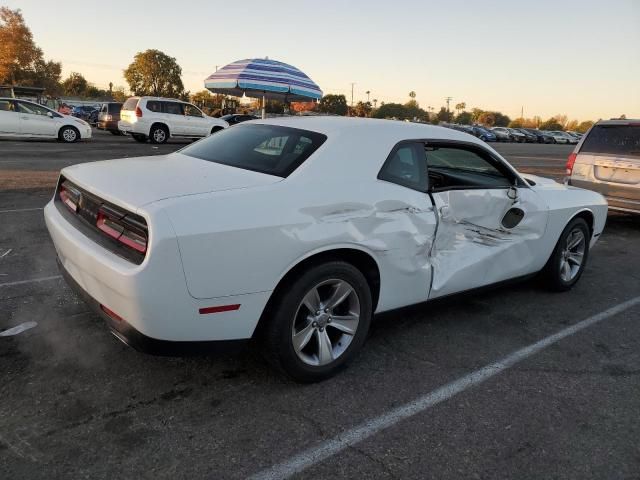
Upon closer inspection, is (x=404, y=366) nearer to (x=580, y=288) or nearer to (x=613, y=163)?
(x=580, y=288)

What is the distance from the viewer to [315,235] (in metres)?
2.80

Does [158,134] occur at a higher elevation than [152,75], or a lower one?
lower

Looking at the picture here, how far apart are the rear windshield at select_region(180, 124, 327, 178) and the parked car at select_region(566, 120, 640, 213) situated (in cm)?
593

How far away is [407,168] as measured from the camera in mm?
3459

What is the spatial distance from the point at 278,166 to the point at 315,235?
1.91ft

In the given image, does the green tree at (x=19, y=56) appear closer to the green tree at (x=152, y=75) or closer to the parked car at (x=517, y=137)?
the green tree at (x=152, y=75)

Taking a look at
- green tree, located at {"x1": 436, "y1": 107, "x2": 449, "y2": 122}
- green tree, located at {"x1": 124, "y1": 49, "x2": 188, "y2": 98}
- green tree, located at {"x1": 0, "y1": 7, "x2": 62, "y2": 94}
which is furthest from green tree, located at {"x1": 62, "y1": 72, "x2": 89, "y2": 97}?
green tree, located at {"x1": 436, "y1": 107, "x2": 449, "y2": 122}

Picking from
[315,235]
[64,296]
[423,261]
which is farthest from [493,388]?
[64,296]

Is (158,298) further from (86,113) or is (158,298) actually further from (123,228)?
(86,113)

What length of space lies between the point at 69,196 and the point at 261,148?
1268mm

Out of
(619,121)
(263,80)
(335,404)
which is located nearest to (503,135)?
(263,80)

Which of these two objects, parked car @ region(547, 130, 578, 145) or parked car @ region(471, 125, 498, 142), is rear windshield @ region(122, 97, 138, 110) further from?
parked car @ region(547, 130, 578, 145)

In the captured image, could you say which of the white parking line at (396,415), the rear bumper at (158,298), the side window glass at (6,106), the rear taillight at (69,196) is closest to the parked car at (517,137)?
the side window glass at (6,106)

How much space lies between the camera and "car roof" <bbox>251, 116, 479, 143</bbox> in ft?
11.4
